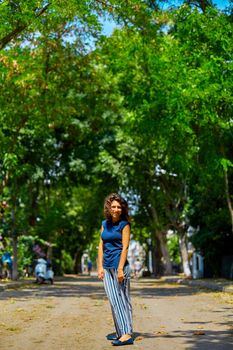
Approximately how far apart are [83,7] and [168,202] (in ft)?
92.8

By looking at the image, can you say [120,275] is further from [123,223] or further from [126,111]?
[126,111]

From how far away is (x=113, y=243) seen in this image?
9.55 metres

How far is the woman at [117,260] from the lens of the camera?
9.41 metres

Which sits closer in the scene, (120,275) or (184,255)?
(120,275)

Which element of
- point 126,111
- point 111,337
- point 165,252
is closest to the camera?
point 111,337

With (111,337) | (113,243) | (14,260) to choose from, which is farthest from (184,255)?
(113,243)

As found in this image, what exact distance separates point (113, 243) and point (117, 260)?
0.74 feet

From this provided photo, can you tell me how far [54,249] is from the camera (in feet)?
205

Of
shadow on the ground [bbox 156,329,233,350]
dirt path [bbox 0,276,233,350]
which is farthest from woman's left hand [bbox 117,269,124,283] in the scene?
shadow on the ground [bbox 156,329,233,350]

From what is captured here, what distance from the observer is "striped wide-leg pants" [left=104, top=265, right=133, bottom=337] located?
937 cm

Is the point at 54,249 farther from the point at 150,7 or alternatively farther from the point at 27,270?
the point at 150,7

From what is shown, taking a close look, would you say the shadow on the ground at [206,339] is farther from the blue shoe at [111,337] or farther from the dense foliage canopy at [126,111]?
the dense foliage canopy at [126,111]

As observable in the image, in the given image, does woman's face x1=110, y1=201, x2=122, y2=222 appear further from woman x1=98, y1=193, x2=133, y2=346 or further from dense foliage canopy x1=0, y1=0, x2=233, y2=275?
dense foliage canopy x1=0, y1=0, x2=233, y2=275

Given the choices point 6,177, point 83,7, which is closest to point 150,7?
point 83,7
